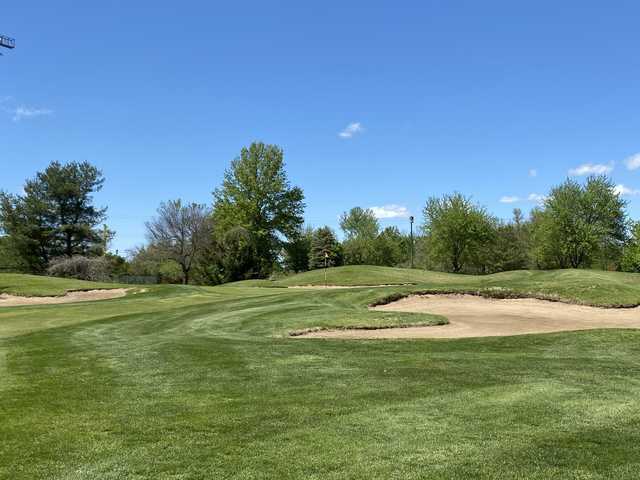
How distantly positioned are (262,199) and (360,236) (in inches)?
→ 1338

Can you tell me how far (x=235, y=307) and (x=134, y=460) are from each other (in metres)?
16.8

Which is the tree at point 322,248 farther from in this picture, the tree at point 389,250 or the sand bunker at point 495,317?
the sand bunker at point 495,317

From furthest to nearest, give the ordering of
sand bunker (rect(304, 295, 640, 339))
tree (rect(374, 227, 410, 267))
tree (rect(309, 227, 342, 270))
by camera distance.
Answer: tree (rect(374, 227, 410, 267))
tree (rect(309, 227, 342, 270))
sand bunker (rect(304, 295, 640, 339))

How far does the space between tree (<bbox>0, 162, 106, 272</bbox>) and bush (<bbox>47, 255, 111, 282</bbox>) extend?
23.0 ft

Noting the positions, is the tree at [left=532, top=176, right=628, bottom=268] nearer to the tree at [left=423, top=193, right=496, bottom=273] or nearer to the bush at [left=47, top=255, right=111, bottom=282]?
the tree at [left=423, top=193, right=496, bottom=273]

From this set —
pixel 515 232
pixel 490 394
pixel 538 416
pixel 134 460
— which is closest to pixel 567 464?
pixel 538 416

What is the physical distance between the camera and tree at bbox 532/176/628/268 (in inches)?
2539

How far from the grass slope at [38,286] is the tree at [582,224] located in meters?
51.3

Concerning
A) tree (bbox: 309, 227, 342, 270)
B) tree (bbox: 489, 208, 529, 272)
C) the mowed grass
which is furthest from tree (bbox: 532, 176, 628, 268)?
the mowed grass

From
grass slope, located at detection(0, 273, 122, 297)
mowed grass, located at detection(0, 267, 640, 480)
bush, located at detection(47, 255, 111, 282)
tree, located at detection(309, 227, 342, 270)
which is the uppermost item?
tree, located at detection(309, 227, 342, 270)

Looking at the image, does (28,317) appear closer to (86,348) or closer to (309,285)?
(86,348)

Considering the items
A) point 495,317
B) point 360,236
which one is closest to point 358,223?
point 360,236

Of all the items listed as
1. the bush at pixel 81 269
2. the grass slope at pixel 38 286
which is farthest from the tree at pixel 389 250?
the grass slope at pixel 38 286

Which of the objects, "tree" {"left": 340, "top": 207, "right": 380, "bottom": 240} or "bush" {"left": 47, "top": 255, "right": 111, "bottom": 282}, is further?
"tree" {"left": 340, "top": 207, "right": 380, "bottom": 240}
